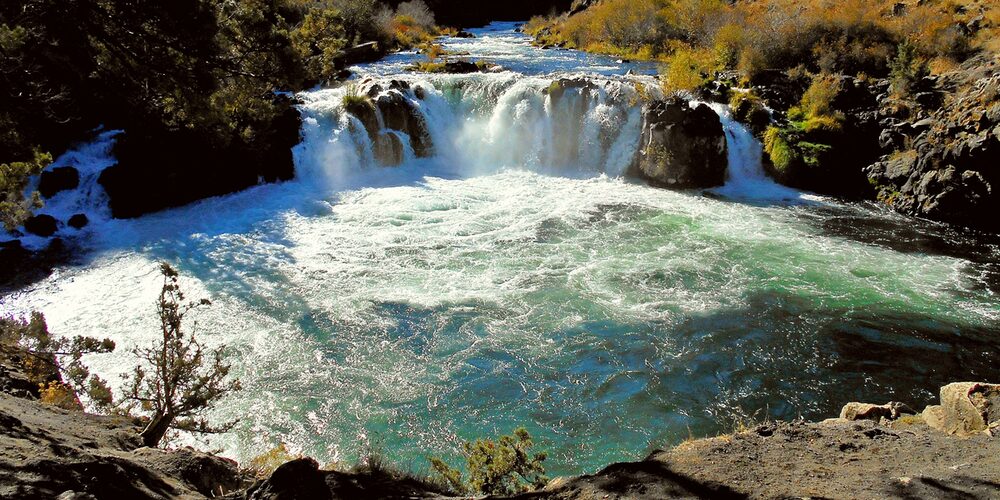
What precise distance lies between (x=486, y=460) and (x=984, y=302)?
11626 mm

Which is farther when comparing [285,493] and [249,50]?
[249,50]

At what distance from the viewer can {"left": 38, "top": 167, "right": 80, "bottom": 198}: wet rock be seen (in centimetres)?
1545

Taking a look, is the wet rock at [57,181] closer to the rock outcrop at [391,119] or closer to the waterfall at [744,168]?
the rock outcrop at [391,119]

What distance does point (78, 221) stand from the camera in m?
15.0

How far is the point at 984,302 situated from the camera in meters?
11.7

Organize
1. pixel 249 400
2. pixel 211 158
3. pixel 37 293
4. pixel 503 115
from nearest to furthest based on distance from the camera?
1. pixel 249 400
2. pixel 37 293
3. pixel 211 158
4. pixel 503 115

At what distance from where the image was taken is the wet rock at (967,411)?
5628 mm

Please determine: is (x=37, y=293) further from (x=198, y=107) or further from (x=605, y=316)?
(x=605, y=316)

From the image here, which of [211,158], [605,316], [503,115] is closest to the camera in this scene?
[605,316]

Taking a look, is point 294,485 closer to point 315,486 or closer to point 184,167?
point 315,486

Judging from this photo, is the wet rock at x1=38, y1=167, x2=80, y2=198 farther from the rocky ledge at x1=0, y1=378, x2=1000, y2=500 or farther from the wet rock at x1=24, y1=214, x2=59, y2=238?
the rocky ledge at x1=0, y1=378, x2=1000, y2=500

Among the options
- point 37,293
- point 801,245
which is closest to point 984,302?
point 801,245

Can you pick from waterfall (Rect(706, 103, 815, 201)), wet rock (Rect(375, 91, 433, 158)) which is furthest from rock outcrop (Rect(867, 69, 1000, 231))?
wet rock (Rect(375, 91, 433, 158))

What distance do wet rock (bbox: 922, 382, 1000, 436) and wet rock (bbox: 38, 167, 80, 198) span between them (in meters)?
19.3
